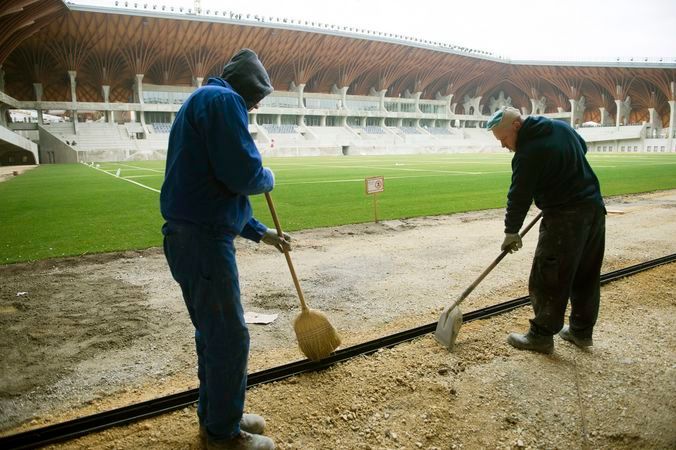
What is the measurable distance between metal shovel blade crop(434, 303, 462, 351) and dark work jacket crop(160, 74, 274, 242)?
250 cm

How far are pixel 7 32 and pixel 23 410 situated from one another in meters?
52.4

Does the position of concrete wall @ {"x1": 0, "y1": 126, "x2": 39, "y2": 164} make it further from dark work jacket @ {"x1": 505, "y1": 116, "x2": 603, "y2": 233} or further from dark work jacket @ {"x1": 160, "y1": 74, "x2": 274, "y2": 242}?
dark work jacket @ {"x1": 505, "y1": 116, "x2": 603, "y2": 233}

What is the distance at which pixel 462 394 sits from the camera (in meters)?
3.64

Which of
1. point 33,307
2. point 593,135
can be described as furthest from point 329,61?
point 33,307

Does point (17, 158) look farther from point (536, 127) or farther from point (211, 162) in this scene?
point (536, 127)

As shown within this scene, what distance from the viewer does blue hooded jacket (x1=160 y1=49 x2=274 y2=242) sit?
258 cm

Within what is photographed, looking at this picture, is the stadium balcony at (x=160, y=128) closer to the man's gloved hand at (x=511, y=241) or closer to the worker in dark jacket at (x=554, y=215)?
the man's gloved hand at (x=511, y=241)

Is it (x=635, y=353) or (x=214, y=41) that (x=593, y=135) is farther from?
(x=635, y=353)

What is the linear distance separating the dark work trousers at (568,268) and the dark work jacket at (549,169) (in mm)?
140

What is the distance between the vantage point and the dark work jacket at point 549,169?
13.3ft

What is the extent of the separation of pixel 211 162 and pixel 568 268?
11.0 feet

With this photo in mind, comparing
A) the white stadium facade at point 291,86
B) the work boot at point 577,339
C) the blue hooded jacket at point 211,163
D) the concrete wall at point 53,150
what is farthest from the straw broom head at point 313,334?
the concrete wall at point 53,150

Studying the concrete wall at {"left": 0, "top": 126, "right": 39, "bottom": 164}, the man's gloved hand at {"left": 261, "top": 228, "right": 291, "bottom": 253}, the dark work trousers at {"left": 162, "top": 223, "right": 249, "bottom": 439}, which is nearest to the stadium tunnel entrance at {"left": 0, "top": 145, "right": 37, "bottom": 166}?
the concrete wall at {"left": 0, "top": 126, "right": 39, "bottom": 164}

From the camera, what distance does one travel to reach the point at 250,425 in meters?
3.17
